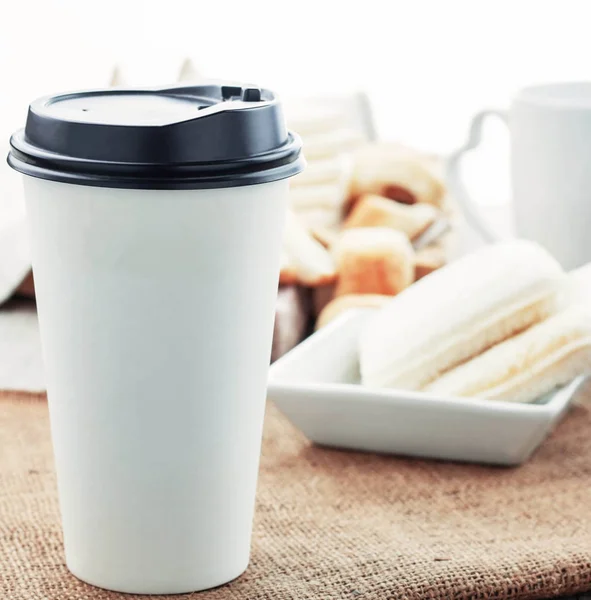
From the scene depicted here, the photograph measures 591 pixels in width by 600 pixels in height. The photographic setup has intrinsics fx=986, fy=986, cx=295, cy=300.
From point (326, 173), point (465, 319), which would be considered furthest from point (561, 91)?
point (465, 319)

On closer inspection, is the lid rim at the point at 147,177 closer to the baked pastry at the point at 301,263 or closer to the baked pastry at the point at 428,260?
the baked pastry at the point at 301,263

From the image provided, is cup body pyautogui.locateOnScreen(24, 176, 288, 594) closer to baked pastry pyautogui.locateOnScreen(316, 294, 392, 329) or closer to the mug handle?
baked pastry pyautogui.locateOnScreen(316, 294, 392, 329)

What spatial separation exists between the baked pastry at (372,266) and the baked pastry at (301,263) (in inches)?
0.6

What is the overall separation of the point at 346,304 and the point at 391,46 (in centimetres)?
85

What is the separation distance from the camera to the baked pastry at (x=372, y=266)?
913mm

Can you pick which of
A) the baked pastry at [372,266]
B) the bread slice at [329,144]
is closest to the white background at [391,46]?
the bread slice at [329,144]

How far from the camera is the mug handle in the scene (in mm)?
1008

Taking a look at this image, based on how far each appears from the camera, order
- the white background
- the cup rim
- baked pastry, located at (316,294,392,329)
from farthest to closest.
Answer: the white background < the cup rim < baked pastry, located at (316,294,392,329)

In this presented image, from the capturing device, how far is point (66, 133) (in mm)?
422

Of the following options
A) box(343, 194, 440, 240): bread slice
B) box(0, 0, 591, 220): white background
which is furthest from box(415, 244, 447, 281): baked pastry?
box(0, 0, 591, 220): white background

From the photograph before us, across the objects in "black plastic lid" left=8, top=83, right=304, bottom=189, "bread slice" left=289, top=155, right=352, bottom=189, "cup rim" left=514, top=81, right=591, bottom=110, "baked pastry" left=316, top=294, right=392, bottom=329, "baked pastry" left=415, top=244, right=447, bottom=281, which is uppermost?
"black plastic lid" left=8, top=83, right=304, bottom=189

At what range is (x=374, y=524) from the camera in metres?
0.60

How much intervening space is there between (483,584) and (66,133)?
318 millimetres

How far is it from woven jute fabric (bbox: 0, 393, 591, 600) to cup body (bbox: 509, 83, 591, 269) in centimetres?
23
